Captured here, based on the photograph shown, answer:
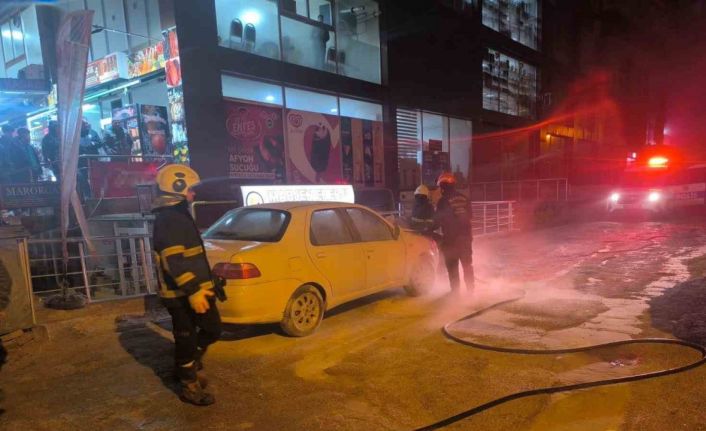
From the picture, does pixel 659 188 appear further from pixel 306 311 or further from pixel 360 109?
pixel 306 311

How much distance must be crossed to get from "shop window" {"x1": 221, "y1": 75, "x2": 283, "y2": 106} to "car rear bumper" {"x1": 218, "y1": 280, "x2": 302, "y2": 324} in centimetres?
785

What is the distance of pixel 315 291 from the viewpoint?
A: 508 cm

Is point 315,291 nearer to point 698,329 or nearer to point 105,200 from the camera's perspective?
point 698,329

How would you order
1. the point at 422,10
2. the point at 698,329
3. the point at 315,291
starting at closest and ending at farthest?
1. the point at 698,329
2. the point at 315,291
3. the point at 422,10

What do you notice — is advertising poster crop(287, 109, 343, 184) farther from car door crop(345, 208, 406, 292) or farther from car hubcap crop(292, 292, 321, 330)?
car hubcap crop(292, 292, 321, 330)

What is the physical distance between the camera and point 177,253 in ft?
10.9

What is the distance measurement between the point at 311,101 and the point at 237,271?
32.6 feet

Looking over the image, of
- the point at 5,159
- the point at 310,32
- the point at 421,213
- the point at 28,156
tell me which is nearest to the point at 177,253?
the point at 421,213

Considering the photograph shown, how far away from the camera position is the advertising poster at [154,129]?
10.7 m

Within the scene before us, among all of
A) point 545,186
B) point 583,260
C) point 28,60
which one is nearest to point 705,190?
point 545,186

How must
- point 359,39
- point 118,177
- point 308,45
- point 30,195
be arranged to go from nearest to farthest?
point 30,195 → point 118,177 → point 308,45 → point 359,39

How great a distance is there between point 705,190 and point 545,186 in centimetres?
589

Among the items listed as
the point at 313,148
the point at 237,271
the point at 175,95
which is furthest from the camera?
the point at 313,148

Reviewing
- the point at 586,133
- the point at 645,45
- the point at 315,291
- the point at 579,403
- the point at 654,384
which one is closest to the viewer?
the point at 579,403
